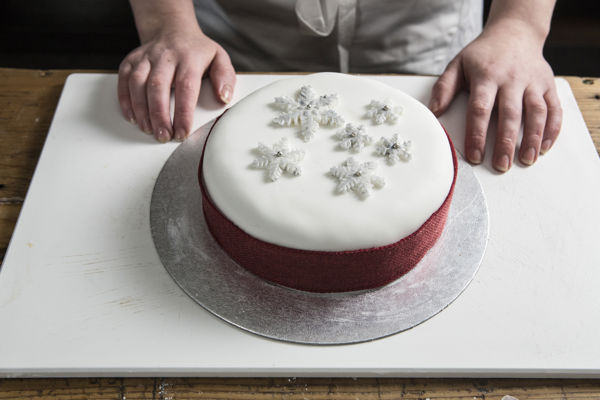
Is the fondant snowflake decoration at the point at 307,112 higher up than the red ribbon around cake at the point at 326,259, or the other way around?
the fondant snowflake decoration at the point at 307,112

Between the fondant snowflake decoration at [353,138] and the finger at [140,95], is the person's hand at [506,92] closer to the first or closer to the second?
the fondant snowflake decoration at [353,138]

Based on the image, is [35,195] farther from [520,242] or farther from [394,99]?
[520,242]

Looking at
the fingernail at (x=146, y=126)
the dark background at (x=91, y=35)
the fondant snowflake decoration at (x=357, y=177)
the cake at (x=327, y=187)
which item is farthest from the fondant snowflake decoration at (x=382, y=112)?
the dark background at (x=91, y=35)

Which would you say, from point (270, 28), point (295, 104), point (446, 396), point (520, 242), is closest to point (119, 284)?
point (295, 104)

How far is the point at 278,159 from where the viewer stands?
31.8 inches

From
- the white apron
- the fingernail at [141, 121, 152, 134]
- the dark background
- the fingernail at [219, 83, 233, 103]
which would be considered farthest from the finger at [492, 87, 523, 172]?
the dark background

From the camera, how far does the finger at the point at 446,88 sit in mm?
1082

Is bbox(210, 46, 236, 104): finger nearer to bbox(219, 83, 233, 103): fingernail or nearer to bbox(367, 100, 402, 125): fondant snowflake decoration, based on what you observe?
bbox(219, 83, 233, 103): fingernail

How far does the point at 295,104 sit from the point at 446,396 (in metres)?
0.49

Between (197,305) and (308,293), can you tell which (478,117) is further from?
(197,305)

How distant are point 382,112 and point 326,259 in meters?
0.27

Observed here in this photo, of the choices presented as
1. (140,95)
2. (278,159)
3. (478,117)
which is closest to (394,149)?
(278,159)

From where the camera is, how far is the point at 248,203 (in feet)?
2.57

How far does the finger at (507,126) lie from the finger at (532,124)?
15 mm
